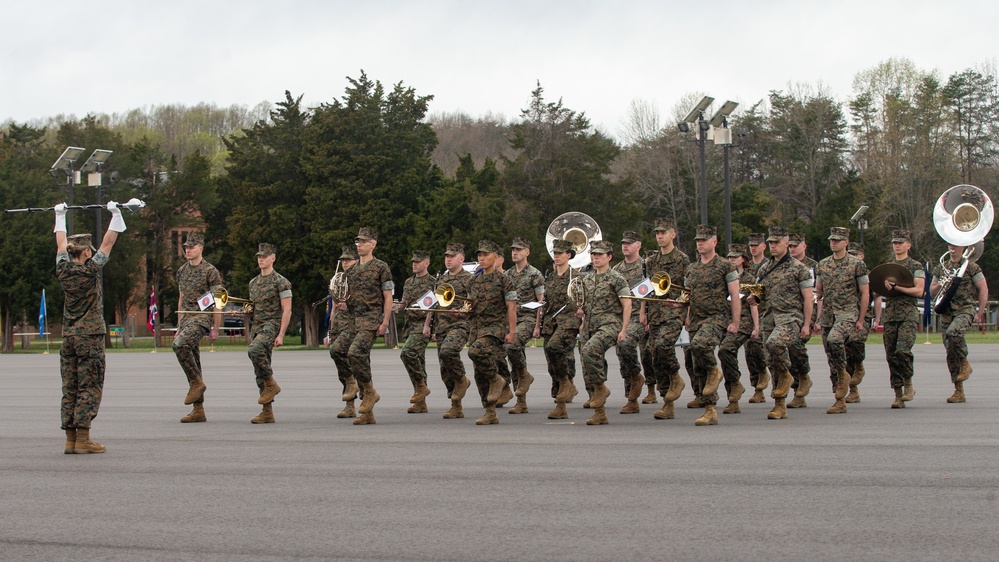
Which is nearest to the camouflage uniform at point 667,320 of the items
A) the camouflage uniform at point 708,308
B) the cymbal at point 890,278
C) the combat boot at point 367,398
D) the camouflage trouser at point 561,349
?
the camouflage uniform at point 708,308

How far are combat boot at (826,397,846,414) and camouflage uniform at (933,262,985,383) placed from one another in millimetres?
2077

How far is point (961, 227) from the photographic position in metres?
17.7

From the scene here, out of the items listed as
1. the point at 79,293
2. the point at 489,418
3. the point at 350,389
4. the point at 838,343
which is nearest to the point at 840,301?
the point at 838,343

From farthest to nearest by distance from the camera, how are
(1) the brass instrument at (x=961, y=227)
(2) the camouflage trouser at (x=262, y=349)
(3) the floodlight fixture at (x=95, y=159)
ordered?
(3) the floodlight fixture at (x=95, y=159) → (1) the brass instrument at (x=961, y=227) → (2) the camouflage trouser at (x=262, y=349)

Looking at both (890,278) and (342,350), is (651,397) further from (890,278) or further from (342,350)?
(342,350)

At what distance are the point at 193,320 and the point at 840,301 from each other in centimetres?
824

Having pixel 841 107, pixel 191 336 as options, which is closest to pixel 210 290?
pixel 191 336

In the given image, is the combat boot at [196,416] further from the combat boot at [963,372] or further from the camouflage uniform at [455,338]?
the combat boot at [963,372]

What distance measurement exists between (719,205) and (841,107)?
44.6 feet

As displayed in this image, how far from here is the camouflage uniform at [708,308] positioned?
45.2 ft

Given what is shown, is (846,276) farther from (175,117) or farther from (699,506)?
(175,117)

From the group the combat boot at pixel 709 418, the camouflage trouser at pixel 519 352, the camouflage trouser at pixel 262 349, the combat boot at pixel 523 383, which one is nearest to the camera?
the combat boot at pixel 709 418

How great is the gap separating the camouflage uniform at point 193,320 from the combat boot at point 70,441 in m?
3.19

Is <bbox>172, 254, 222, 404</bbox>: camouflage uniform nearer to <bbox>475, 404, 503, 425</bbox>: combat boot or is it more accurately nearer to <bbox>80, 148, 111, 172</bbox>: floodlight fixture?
<bbox>475, 404, 503, 425</bbox>: combat boot
